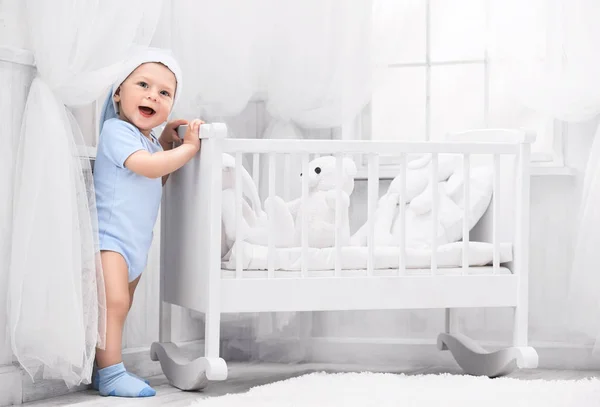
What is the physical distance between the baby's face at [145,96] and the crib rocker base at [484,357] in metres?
1.13

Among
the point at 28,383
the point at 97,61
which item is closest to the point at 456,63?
the point at 97,61

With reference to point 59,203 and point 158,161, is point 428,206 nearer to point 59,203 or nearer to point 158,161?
point 158,161

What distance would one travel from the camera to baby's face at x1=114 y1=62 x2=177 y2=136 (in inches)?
83.4

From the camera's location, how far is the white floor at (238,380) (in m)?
1.96

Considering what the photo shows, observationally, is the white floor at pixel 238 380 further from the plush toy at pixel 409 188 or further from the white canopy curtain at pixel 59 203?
the plush toy at pixel 409 188

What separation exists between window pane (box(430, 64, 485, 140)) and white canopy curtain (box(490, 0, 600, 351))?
5.6 inches

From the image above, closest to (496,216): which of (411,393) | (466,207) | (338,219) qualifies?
(466,207)

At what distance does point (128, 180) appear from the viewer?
209 centimetres

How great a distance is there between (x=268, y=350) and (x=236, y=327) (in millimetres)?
134

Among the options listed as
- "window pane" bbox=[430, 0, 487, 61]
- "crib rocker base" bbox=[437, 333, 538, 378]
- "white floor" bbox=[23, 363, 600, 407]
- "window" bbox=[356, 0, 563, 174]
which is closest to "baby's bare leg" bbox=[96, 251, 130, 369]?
"white floor" bbox=[23, 363, 600, 407]

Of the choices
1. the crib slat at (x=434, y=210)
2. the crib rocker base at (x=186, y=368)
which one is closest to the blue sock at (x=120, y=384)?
the crib rocker base at (x=186, y=368)

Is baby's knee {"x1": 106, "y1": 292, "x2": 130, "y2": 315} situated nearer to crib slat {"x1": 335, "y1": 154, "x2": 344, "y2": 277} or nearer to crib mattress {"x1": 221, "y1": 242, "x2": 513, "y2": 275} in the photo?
crib mattress {"x1": 221, "y1": 242, "x2": 513, "y2": 275}

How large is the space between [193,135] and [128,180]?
0.20m

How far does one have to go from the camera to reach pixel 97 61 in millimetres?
→ 1978
